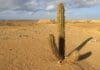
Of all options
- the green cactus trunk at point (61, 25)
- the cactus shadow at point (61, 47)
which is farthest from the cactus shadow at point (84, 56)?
the green cactus trunk at point (61, 25)

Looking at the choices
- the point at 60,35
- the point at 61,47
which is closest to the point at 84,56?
the point at 61,47

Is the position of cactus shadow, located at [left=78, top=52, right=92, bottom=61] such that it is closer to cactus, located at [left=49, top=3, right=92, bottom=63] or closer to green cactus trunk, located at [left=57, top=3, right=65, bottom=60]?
cactus, located at [left=49, top=3, right=92, bottom=63]

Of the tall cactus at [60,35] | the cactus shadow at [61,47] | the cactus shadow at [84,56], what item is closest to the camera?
the tall cactus at [60,35]

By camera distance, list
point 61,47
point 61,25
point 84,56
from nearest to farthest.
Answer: point 61,25
point 61,47
point 84,56

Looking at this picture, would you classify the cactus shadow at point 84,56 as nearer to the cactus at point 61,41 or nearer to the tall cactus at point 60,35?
the cactus at point 61,41

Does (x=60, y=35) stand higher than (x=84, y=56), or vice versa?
(x=60, y=35)

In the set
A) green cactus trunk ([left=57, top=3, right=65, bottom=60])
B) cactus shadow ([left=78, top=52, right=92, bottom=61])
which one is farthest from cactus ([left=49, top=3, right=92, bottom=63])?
cactus shadow ([left=78, top=52, right=92, bottom=61])

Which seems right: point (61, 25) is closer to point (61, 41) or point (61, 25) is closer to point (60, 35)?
point (60, 35)

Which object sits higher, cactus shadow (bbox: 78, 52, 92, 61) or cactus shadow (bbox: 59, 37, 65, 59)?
cactus shadow (bbox: 59, 37, 65, 59)

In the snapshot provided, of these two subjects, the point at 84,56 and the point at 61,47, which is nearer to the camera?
the point at 61,47

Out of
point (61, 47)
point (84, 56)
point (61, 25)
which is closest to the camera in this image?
point (61, 25)

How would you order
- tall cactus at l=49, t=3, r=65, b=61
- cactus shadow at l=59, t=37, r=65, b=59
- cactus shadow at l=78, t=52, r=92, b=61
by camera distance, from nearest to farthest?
tall cactus at l=49, t=3, r=65, b=61 < cactus shadow at l=59, t=37, r=65, b=59 < cactus shadow at l=78, t=52, r=92, b=61

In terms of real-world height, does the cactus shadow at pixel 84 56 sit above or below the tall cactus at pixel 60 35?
below

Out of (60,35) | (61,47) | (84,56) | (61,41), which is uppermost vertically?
(60,35)
